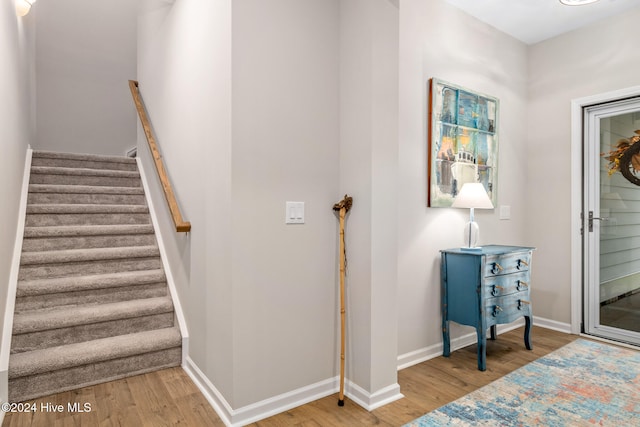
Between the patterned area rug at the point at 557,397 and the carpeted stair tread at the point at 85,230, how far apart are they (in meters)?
2.77

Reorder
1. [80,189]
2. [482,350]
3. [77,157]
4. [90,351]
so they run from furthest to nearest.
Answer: [77,157], [80,189], [482,350], [90,351]

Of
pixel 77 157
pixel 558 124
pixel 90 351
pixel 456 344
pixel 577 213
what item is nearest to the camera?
pixel 90 351

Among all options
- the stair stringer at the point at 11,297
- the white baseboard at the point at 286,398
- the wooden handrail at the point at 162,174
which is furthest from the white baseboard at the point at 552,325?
the stair stringer at the point at 11,297

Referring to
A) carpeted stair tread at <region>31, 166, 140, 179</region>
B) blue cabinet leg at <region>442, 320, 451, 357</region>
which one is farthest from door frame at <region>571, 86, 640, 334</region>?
carpeted stair tread at <region>31, 166, 140, 179</region>

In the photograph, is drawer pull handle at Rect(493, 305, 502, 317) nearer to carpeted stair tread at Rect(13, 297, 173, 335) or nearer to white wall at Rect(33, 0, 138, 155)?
carpeted stair tread at Rect(13, 297, 173, 335)

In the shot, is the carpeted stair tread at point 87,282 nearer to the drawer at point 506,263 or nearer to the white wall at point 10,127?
the white wall at point 10,127

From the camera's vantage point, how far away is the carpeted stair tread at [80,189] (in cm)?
352

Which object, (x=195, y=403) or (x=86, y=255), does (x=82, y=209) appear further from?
(x=195, y=403)

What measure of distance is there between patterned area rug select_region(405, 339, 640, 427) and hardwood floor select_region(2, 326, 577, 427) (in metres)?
0.10

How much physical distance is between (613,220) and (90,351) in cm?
419

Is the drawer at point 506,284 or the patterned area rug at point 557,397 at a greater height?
the drawer at point 506,284

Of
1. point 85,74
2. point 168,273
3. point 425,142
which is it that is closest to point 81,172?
point 168,273

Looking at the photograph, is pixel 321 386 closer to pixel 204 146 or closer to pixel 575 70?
pixel 204 146

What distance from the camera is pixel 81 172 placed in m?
3.99
